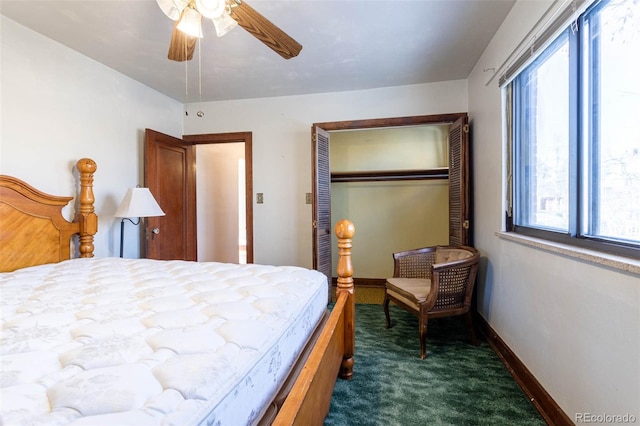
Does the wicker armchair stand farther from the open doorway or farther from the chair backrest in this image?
the open doorway

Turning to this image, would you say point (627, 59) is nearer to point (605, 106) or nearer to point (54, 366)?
point (605, 106)

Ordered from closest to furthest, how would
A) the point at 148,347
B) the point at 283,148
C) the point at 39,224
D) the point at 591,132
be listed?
the point at 148,347
the point at 591,132
the point at 39,224
the point at 283,148

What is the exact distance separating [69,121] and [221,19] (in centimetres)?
185

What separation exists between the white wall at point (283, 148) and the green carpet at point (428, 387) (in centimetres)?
154

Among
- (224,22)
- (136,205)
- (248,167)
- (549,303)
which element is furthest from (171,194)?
(549,303)

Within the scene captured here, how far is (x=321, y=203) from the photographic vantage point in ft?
11.2

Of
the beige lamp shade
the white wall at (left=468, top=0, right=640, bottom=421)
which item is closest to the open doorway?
the beige lamp shade

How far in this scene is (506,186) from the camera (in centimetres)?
220

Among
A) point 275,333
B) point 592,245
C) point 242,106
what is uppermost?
point 242,106

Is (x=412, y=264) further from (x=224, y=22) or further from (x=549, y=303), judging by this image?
(x=224, y=22)

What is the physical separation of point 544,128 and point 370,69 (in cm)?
166

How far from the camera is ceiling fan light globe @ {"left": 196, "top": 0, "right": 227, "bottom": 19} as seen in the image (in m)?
1.42

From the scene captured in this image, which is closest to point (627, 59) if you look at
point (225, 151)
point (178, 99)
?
point (178, 99)

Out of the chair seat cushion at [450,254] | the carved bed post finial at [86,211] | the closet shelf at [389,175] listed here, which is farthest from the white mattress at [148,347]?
the closet shelf at [389,175]
